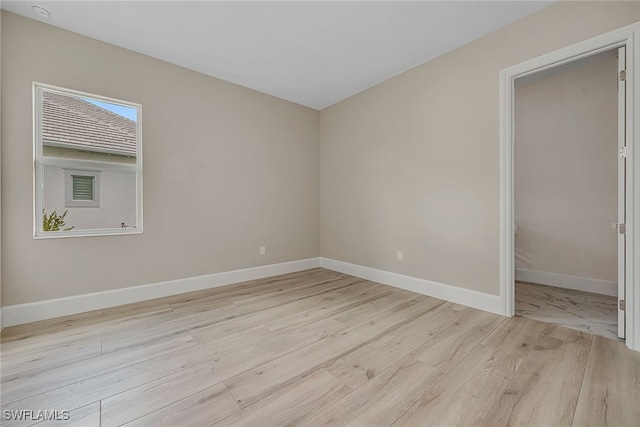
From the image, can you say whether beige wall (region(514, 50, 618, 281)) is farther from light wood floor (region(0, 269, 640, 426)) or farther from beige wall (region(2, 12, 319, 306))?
beige wall (region(2, 12, 319, 306))

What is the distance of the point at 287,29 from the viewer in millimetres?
2449

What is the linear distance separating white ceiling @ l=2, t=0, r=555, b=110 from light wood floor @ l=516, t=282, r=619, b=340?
2805 millimetres

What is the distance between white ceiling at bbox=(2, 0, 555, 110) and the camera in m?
2.17

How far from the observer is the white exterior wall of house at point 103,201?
241 cm

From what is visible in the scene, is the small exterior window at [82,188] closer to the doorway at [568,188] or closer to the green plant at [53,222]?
the green plant at [53,222]

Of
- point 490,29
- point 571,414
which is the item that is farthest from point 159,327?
point 490,29

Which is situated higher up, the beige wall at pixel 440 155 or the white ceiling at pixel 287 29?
the white ceiling at pixel 287 29

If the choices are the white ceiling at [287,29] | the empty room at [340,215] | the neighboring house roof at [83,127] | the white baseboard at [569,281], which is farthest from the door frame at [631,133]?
the neighboring house roof at [83,127]

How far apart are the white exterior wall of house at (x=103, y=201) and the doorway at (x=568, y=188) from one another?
433 cm

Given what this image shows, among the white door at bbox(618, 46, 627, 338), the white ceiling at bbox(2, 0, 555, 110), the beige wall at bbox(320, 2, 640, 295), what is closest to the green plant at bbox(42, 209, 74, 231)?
the white ceiling at bbox(2, 0, 555, 110)

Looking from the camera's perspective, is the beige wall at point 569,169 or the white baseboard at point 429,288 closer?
the white baseboard at point 429,288

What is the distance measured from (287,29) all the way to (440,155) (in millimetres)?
2091

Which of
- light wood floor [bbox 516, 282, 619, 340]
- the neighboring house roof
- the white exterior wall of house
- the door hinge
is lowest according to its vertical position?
light wood floor [bbox 516, 282, 619, 340]

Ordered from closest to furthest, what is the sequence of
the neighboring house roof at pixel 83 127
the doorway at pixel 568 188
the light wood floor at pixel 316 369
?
the light wood floor at pixel 316 369 < the neighboring house roof at pixel 83 127 < the doorway at pixel 568 188
